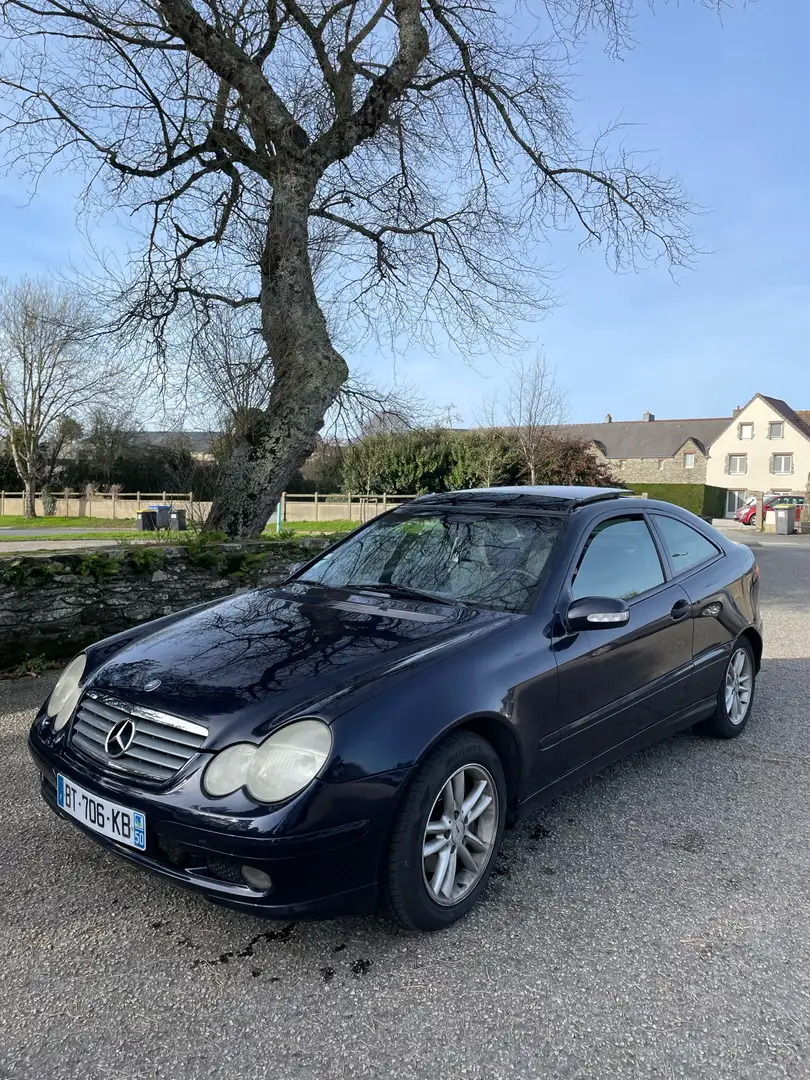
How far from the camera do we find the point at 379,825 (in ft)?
7.78

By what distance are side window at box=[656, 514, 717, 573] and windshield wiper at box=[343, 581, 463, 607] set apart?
151cm

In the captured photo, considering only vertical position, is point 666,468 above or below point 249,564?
A: above

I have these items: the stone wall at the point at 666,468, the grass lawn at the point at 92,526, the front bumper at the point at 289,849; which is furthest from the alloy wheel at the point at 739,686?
the stone wall at the point at 666,468

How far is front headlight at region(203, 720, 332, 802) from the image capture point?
2.31 m

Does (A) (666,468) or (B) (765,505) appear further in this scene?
(A) (666,468)

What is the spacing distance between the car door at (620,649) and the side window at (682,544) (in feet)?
0.49

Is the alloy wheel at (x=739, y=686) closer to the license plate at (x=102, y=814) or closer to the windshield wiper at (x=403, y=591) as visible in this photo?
the windshield wiper at (x=403, y=591)

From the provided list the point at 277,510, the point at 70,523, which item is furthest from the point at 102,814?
the point at 70,523

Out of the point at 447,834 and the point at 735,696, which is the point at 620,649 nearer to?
the point at 447,834

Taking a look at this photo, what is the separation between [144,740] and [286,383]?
6.49 metres

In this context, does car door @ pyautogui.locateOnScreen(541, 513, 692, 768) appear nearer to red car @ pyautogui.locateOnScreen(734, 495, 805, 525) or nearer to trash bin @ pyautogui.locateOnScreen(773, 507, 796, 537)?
trash bin @ pyautogui.locateOnScreen(773, 507, 796, 537)

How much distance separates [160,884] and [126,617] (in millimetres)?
3766

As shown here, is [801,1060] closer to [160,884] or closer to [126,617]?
[160,884]

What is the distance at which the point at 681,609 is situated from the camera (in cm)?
400
